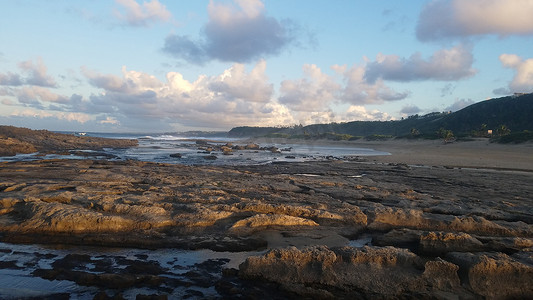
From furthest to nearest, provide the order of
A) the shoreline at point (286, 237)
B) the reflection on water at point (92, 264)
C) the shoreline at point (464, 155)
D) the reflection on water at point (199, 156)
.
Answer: the reflection on water at point (199, 156) → the shoreline at point (464, 155) → the shoreline at point (286, 237) → the reflection on water at point (92, 264)

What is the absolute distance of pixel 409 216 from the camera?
10242mm

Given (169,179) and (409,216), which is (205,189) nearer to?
(169,179)

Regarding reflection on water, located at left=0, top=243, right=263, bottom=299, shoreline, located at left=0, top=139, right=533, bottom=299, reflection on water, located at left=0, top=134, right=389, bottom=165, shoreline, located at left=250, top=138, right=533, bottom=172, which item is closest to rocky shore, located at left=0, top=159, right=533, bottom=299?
shoreline, located at left=0, top=139, right=533, bottom=299

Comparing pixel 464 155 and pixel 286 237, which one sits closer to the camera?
pixel 286 237

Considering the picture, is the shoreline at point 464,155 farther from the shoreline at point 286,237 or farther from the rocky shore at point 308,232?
the shoreline at point 286,237

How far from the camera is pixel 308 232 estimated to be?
30.4ft

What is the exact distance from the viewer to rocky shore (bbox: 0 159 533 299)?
6031 mm

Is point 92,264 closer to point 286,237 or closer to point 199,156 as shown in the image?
point 286,237

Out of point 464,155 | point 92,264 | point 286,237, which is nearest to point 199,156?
point 286,237

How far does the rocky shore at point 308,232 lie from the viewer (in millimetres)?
6031

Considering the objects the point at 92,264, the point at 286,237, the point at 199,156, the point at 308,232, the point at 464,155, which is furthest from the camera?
the point at 464,155

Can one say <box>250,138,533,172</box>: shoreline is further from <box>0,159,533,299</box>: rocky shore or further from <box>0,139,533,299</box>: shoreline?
<box>0,139,533,299</box>: shoreline

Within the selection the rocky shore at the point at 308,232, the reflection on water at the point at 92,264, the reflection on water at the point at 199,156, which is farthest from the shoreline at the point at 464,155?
the reflection on water at the point at 92,264

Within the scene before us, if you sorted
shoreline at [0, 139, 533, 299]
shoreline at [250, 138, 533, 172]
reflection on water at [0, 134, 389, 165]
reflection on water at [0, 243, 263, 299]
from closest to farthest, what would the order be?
reflection on water at [0, 243, 263, 299]
shoreline at [0, 139, 533, 299]
shoreline at [250, 138, 533, 172]
reflection on water at [0, 134, 389, 165]
